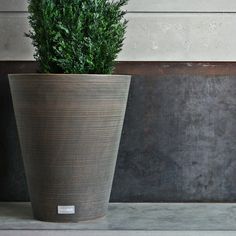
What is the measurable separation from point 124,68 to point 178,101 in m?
0.24

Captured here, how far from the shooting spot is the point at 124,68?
2.02m

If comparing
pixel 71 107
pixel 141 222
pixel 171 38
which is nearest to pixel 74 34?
pixel 71 107

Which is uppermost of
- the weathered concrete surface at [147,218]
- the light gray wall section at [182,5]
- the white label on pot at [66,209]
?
the light gray wall section at [182,5]

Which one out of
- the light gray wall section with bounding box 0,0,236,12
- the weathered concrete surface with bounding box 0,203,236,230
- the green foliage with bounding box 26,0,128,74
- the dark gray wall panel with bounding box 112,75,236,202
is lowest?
the weathered concrete surface with bounding box 0,203,236,230

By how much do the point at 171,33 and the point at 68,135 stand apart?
65 cm

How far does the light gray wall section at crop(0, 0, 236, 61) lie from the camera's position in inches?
78.5

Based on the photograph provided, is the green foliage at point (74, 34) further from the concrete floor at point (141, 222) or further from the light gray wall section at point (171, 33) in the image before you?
the concrete floor at point (141, 222)

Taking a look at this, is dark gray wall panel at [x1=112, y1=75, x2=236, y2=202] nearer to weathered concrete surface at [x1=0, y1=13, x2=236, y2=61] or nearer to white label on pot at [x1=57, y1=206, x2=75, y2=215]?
weathered concrete surface at [x1=0, y1=13, x2=236, y2=61]

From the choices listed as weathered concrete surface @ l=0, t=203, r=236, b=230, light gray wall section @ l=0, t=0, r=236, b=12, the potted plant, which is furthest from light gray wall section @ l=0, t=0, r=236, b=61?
weathered concrete surface @ l=0, t=203, r=236, b=230

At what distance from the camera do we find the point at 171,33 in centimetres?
200

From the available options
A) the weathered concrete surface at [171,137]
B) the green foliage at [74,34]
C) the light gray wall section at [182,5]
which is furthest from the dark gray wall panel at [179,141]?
the green foliage at [74,34]

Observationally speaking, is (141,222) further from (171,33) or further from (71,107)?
(171,33)

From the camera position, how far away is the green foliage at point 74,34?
1617 millimetres

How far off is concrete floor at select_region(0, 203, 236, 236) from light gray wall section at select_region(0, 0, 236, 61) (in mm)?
558
